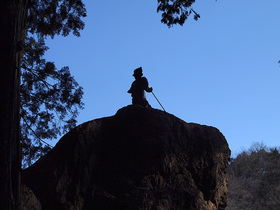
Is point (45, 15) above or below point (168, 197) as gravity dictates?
above

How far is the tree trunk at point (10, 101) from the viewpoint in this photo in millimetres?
5430

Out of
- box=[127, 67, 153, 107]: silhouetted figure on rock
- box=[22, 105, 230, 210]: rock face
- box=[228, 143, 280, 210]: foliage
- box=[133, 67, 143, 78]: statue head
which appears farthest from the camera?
box=[228, 143, 280, 210]: foliage

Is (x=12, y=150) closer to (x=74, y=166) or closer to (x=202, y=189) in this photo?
(x=74, y=166)

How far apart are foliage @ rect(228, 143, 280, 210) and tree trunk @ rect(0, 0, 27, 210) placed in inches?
890

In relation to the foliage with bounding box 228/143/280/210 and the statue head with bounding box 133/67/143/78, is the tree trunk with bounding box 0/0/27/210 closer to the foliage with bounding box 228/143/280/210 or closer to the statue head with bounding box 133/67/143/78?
the statue head with bounding box 133/67/143/78

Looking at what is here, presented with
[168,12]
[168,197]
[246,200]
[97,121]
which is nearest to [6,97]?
[97,121]

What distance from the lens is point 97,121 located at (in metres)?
8.77

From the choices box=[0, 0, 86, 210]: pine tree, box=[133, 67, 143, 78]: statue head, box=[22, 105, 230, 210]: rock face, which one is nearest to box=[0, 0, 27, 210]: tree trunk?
box=[0, 0, 86, 210]: pine tree

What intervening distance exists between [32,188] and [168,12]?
482 centimetres

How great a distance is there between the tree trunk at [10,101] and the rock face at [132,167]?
2.15m

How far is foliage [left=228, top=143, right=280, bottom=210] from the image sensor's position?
86.4 ft

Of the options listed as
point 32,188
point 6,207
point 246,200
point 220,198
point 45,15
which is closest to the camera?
point 6,207

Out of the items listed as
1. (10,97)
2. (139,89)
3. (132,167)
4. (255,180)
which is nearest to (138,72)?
(139,89)

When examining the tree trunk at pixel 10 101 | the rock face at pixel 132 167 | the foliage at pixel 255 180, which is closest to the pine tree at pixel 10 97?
the tree trunk at pixel 10 101
